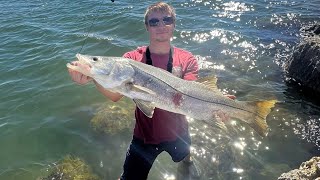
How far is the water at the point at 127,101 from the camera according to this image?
8688mm

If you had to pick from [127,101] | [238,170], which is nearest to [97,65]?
[238,170]

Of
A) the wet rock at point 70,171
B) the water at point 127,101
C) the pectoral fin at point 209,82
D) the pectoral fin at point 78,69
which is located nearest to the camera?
the pectoral fin at point 78,69

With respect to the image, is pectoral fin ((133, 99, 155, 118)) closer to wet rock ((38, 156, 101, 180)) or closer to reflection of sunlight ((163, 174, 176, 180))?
reflection of sunlight ((163, 174, 176, 180))

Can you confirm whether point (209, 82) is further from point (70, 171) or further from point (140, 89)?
point (70, 171)

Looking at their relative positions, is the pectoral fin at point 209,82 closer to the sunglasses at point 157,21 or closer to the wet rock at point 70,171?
the sunglasses at point 157,21

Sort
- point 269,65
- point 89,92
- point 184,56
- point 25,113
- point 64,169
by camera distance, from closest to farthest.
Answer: point 184,56, point 64,169, point 25,113, point 89,92, point 269,65

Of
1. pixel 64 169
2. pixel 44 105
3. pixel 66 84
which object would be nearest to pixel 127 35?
pixel 66 84

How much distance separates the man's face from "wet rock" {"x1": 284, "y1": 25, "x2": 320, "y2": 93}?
20.9ft

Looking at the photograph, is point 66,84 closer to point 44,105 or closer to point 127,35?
point 44,105

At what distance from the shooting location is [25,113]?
1046 cm

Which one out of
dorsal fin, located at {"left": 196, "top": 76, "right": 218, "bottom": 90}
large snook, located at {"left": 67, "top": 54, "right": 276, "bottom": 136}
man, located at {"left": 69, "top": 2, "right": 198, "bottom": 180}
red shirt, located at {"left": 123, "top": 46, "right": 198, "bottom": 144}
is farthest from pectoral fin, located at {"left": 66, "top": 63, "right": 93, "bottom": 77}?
dorsal fin, located at {"left": 196, "top": 76, "right": 218, "bottom": 90}

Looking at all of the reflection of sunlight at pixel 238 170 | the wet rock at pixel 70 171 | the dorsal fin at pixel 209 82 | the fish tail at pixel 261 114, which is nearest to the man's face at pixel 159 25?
the dorsal fin at pixel 209 82

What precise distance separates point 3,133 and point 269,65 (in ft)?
28.7

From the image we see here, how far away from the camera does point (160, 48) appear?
6363 mm
